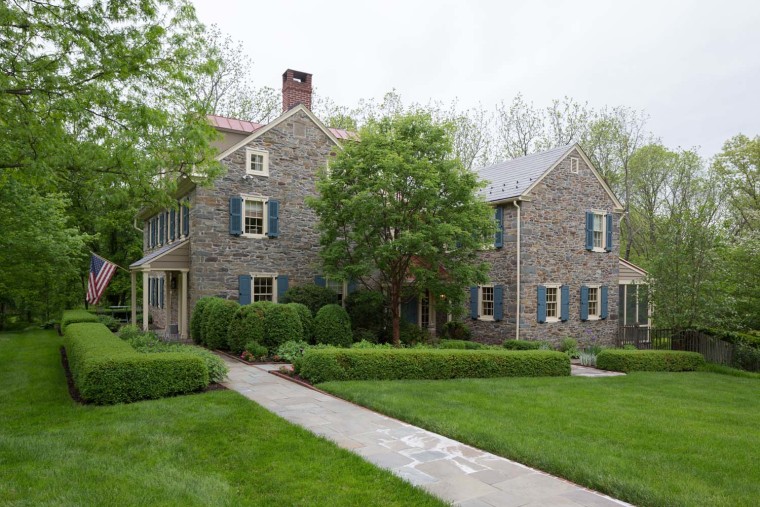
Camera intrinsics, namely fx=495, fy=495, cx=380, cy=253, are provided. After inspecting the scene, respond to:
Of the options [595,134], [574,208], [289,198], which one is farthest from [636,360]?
[595,134]

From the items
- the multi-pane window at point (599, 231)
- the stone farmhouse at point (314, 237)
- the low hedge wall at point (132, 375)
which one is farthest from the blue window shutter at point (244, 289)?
the multi-pane window at point (599, 231)

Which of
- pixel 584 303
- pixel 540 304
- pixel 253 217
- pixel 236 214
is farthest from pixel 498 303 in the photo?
pixel 236 214

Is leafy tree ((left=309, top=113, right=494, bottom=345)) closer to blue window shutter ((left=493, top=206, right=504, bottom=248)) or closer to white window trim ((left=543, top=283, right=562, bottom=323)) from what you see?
blue window shutter ((left=493, top=206, right=504, bottom=248))

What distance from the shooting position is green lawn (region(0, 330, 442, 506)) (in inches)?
183

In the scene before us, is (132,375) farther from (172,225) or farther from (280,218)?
(172,225)

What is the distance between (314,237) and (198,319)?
16.4ft

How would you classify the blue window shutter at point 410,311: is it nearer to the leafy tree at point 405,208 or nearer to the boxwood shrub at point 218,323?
the leafy tree at point 405,208

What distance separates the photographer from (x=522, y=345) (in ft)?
54.6

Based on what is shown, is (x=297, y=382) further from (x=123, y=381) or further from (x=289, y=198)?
(x=289, y=198)

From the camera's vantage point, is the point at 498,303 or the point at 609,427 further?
the point at 498,303

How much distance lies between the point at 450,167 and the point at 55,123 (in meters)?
10.3

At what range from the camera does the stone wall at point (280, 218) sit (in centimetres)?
1631

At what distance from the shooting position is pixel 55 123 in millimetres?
7309

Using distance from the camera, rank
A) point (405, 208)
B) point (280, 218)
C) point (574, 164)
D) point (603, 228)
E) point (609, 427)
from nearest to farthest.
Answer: point (609, 427) → point (405, 208) → point (280, 218) → point (574, 164) → point (603, 228)
